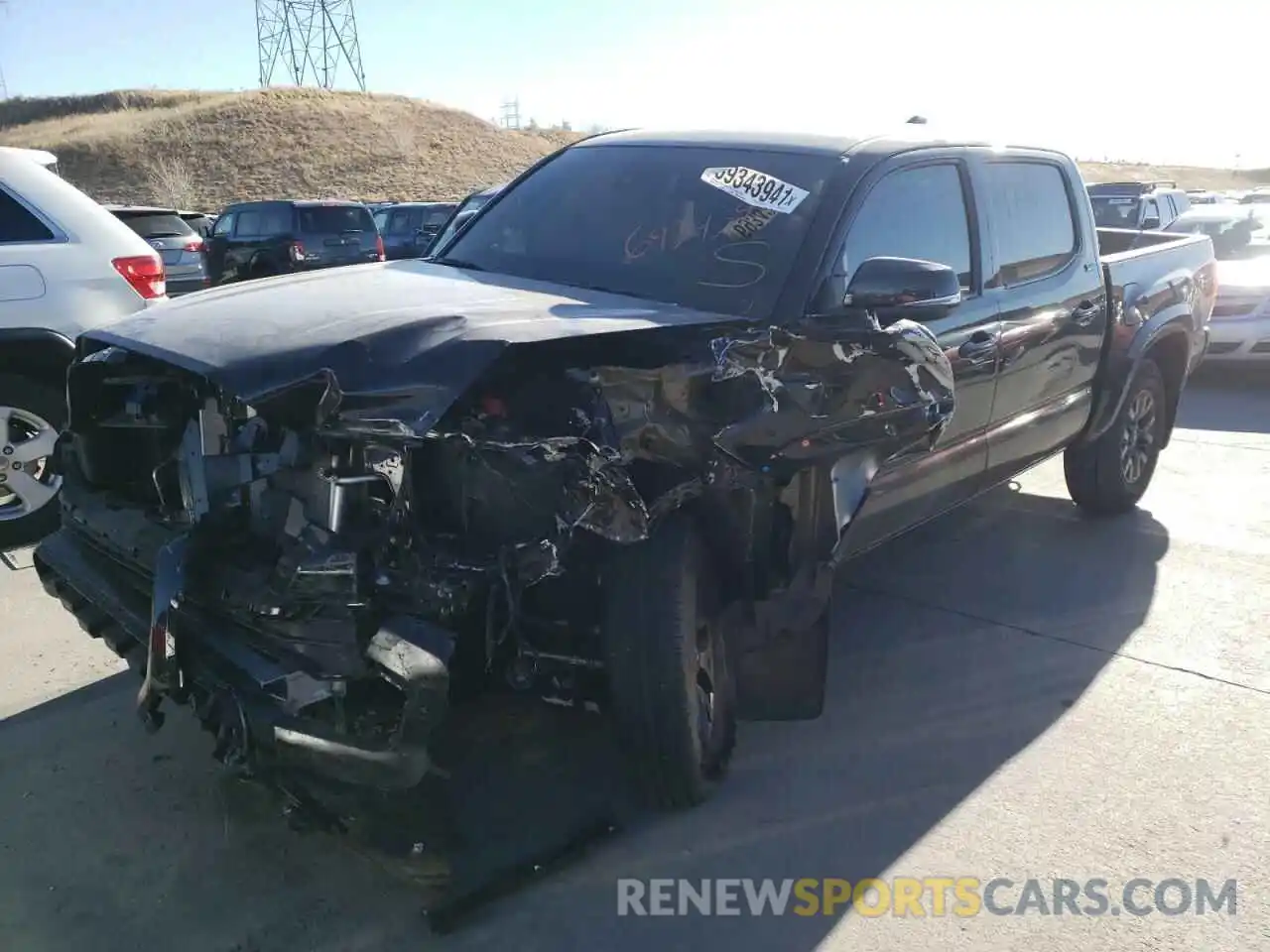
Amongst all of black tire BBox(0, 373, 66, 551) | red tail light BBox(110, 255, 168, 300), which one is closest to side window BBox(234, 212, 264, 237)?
red tail light BBox(110, 255, 168, 300)

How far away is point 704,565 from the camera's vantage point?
10.5 ft

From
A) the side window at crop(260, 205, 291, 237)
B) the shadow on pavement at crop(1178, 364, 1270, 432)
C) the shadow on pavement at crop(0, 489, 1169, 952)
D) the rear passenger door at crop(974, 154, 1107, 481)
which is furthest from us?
the side window at crop(260, 205, 291, 237)

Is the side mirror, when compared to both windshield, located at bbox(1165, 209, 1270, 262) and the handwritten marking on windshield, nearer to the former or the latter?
the handwritten marking on windshield

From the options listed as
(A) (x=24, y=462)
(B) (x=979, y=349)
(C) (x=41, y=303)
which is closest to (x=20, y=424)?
(A) (x=24, y=462)

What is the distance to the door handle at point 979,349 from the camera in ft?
13.5

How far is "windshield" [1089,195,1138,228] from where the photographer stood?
1589cm

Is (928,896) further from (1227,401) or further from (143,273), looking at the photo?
(1227,401)

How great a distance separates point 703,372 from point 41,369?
3.98m

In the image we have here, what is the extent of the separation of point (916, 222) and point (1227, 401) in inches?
286

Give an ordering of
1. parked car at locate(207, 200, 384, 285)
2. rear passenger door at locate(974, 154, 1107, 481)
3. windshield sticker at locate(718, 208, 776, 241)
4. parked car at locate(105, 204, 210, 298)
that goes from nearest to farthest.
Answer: windshield sticker at locate(718, 208, 776, 241)
rear passenger door at locate(974, 154, 1107, 481)
parked car at locate(105, 204, 210, 298)
parked car at locate(207, 200, 384, 285)

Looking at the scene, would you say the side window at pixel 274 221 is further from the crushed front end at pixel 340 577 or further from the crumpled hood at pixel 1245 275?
the crushed front end at pixel 340 577

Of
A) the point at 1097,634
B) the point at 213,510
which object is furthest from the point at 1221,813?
the point at 213,510

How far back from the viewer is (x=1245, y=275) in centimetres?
1074

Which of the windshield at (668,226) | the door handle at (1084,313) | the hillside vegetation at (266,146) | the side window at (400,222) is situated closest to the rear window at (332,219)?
the side window at (400,222)
